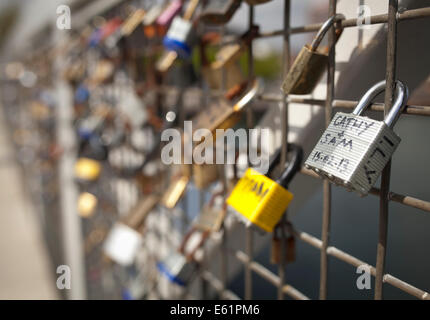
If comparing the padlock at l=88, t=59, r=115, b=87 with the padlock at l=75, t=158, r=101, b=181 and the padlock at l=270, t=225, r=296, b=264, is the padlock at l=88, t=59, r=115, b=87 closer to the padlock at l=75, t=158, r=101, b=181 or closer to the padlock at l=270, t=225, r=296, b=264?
the padlock at l=75, t=158, r=101, b=181

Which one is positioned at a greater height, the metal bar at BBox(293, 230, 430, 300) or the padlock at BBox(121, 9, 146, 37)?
the padlock at BBox(121, 9, 146, 37)

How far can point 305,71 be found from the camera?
1.40ft

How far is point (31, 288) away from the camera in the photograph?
225 centimetres

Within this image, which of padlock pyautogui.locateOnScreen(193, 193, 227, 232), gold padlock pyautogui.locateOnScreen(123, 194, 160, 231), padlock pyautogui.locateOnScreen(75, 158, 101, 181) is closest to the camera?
padlock pyautogui.locateOnScreen(193, 193, 227, 232)

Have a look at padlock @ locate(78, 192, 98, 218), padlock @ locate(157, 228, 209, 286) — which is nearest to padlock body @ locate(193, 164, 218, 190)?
padlock @ locate(157, 228, 209, 286)

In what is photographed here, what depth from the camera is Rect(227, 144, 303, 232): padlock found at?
46cm

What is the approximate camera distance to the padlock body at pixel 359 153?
1.09 feet

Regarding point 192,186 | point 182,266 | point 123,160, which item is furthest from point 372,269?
point 123,160

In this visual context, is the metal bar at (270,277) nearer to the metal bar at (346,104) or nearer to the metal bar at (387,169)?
the metal bar at (387,169)

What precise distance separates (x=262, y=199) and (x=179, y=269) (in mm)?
385

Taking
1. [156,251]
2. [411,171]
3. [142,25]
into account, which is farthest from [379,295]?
[156,251]

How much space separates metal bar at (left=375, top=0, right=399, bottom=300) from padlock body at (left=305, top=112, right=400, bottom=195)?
4cm

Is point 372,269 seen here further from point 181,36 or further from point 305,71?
point 181,36
